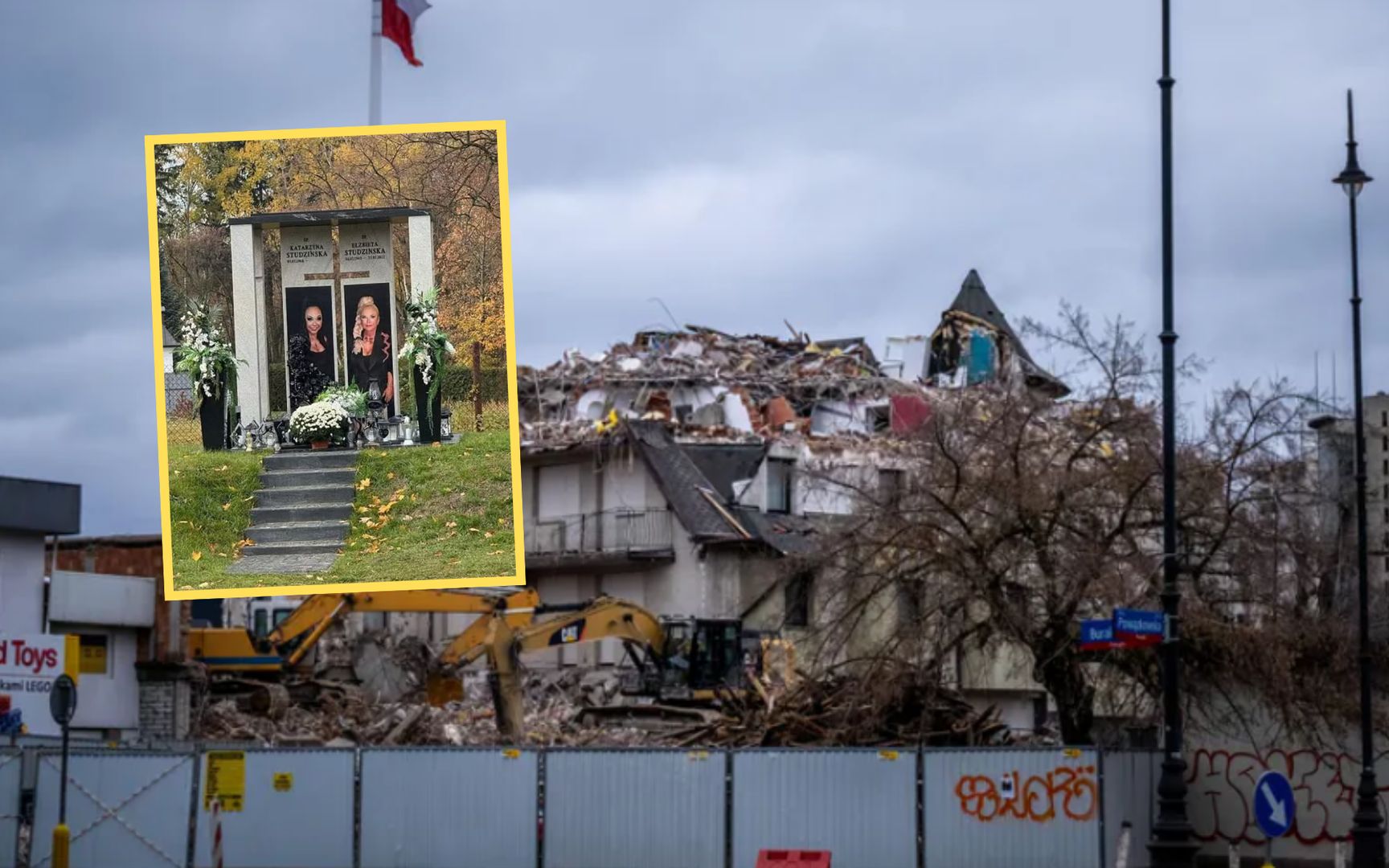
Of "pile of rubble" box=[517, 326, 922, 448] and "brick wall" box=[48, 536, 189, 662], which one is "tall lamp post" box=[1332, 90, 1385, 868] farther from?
"pile of rubble" box=[517, 326, 922, 448]

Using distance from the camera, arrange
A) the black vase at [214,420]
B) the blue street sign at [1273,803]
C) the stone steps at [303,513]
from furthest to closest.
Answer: the blue street sign at [1273,803] < the stone steps at [303,513] < the black vase at [214,420]

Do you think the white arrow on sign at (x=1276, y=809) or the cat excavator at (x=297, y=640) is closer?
the white arrow on sign at (x=1276, y=809)

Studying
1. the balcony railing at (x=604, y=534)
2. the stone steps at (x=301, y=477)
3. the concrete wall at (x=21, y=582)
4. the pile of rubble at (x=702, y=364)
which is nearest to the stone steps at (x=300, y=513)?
the stone steps at (x=301, y=477)

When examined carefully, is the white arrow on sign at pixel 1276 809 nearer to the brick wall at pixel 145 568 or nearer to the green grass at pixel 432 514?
the green grass at pixel 432 514

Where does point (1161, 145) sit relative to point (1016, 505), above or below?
above

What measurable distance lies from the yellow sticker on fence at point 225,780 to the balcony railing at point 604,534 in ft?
93.5

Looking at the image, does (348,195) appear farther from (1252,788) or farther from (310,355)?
(1252,788)

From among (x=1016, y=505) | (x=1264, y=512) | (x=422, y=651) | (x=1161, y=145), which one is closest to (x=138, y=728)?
(x=422, y=651)

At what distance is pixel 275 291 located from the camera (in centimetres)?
1697

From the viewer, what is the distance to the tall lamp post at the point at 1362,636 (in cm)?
2767

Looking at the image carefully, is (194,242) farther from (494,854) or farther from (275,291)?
(494,854)

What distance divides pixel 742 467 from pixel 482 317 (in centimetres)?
4298

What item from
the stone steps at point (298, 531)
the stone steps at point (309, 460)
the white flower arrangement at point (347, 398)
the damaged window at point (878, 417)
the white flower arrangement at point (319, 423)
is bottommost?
the stone steps at point (298, 531)

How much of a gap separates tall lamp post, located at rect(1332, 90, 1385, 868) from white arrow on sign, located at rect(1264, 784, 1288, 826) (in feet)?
23.7
